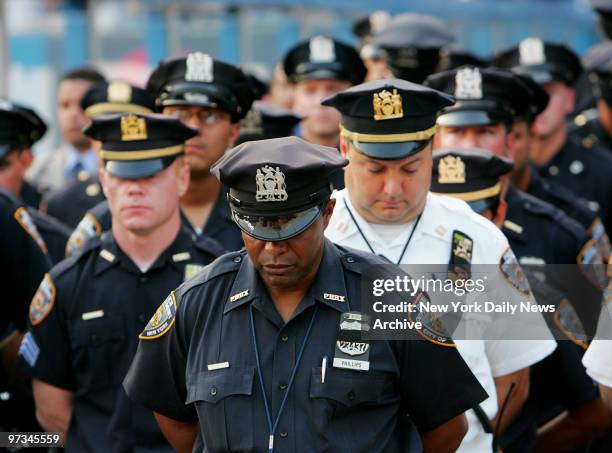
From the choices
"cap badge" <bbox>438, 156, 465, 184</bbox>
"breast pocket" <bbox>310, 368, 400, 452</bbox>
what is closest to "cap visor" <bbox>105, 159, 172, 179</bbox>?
"cap badge" <bbox>438, 156, 465, 184</bbox>

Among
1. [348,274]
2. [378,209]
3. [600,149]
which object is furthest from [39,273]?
[600,149]

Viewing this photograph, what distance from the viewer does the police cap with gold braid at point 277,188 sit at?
14.5ft

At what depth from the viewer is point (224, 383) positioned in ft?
14.5

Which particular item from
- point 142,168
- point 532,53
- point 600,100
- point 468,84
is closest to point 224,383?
point 142,168

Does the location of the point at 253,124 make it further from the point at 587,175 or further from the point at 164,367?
the point at 164,367

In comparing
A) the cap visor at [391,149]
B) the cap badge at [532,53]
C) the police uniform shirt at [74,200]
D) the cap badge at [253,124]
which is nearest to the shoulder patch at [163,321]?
the cap visor at [391,149]

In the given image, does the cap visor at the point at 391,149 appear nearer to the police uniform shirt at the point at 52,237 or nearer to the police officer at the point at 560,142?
the police uniform shirt at the point at 52,237

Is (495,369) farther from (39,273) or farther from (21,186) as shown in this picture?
(21,186)

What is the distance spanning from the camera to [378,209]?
542cm

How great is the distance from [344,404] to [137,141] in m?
2.29

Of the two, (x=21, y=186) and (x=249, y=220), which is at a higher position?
(x=249, y=220)

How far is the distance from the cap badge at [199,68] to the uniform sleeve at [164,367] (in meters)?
2.81

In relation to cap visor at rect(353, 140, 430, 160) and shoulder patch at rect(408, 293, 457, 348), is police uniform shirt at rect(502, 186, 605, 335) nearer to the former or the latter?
cap visor at rect(353, 140, 430, 160)

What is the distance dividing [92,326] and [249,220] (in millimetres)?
1741
